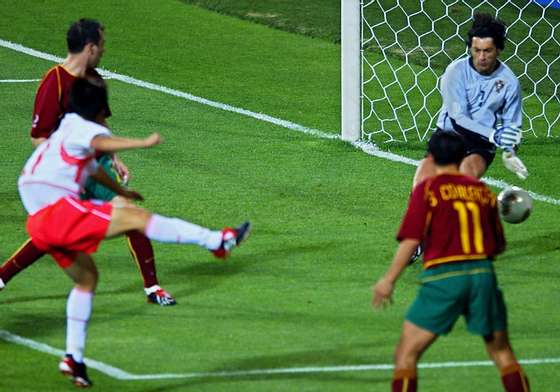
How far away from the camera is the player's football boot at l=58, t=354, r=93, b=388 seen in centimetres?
848

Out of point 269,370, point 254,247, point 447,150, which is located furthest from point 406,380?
point 254,247

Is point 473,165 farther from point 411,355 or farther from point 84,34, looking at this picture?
point 411,355

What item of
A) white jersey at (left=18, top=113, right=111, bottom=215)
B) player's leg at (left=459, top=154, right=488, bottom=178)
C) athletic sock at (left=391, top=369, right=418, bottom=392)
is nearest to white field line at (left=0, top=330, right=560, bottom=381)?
white jersey at (left=18, top=113, right=111, bottom=215)

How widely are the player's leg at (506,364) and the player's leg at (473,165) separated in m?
3.21

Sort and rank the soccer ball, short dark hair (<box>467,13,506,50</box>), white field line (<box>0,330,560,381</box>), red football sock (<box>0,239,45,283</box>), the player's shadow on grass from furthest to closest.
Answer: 1. the soccer ball
2. short dark hair (<box>467,13,506,50</box>)
3. red football sock (<box>0,239,45,283</box>)
4. white field line (<box>0,330,560,381</box>)
5. the player's shadow on grass

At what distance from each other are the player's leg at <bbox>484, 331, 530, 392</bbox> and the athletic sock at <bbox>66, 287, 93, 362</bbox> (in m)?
2.29

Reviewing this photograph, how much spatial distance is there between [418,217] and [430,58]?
40.1ft

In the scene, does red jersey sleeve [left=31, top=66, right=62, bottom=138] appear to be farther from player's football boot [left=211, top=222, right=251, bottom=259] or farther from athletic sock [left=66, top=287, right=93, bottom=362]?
player's football boot [left=211, top=222, right=251, bottom=259]

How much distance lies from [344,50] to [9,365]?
721cm

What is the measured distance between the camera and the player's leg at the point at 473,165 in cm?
1089

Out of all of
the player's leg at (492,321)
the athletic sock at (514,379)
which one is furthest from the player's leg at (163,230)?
the athletic sock at (514,379)

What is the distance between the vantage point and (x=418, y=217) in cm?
754

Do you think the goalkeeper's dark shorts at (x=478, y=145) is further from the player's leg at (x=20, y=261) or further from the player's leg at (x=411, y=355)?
the player's leg at (x=411, y=355)

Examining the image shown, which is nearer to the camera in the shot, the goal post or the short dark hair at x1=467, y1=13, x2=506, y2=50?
the short dark hair at x1=467, y1=13, x2=506, y2=50
